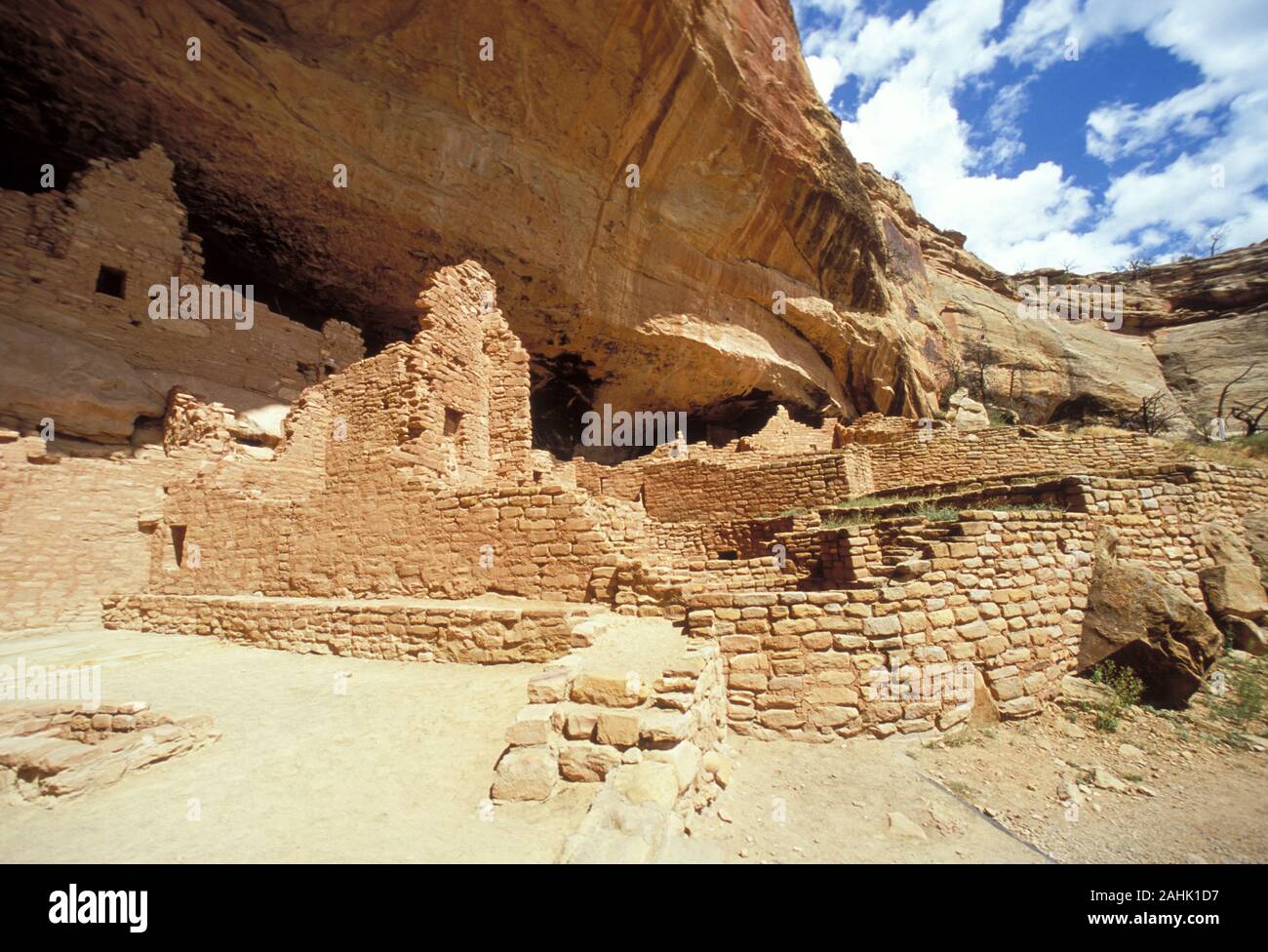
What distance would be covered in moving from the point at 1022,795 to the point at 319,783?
4.78m

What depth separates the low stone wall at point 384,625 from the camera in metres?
5.22

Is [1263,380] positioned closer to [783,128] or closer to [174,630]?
[783,128]

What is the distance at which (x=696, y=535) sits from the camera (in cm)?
878

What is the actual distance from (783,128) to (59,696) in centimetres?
1702

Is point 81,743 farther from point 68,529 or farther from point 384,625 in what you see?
point 68,529

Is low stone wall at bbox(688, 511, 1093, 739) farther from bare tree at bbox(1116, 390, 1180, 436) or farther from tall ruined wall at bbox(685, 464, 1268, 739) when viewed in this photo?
bare tree at bbox(1116, 390, 1180, 436)

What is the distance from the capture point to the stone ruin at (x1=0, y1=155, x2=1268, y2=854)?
4285 mm

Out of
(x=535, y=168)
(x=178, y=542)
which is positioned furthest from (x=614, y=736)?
(x=535, y=168)

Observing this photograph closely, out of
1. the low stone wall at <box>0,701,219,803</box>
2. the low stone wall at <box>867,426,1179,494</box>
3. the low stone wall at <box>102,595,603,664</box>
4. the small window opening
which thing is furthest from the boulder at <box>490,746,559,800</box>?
the low stone wall at <box>867,426,1179,494</box>

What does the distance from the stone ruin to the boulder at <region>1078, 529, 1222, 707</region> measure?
0.44ft

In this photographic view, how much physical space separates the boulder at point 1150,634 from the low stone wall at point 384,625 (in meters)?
5.14

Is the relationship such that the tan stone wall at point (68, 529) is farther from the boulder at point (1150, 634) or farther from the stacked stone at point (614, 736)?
the boulder at point (1150, 634)

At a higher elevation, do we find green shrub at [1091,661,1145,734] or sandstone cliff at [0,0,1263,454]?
sandstone cliff at [0,0,1263,454]

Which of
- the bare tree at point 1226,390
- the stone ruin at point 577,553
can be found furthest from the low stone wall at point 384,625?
the bare tree at point 1226,390
